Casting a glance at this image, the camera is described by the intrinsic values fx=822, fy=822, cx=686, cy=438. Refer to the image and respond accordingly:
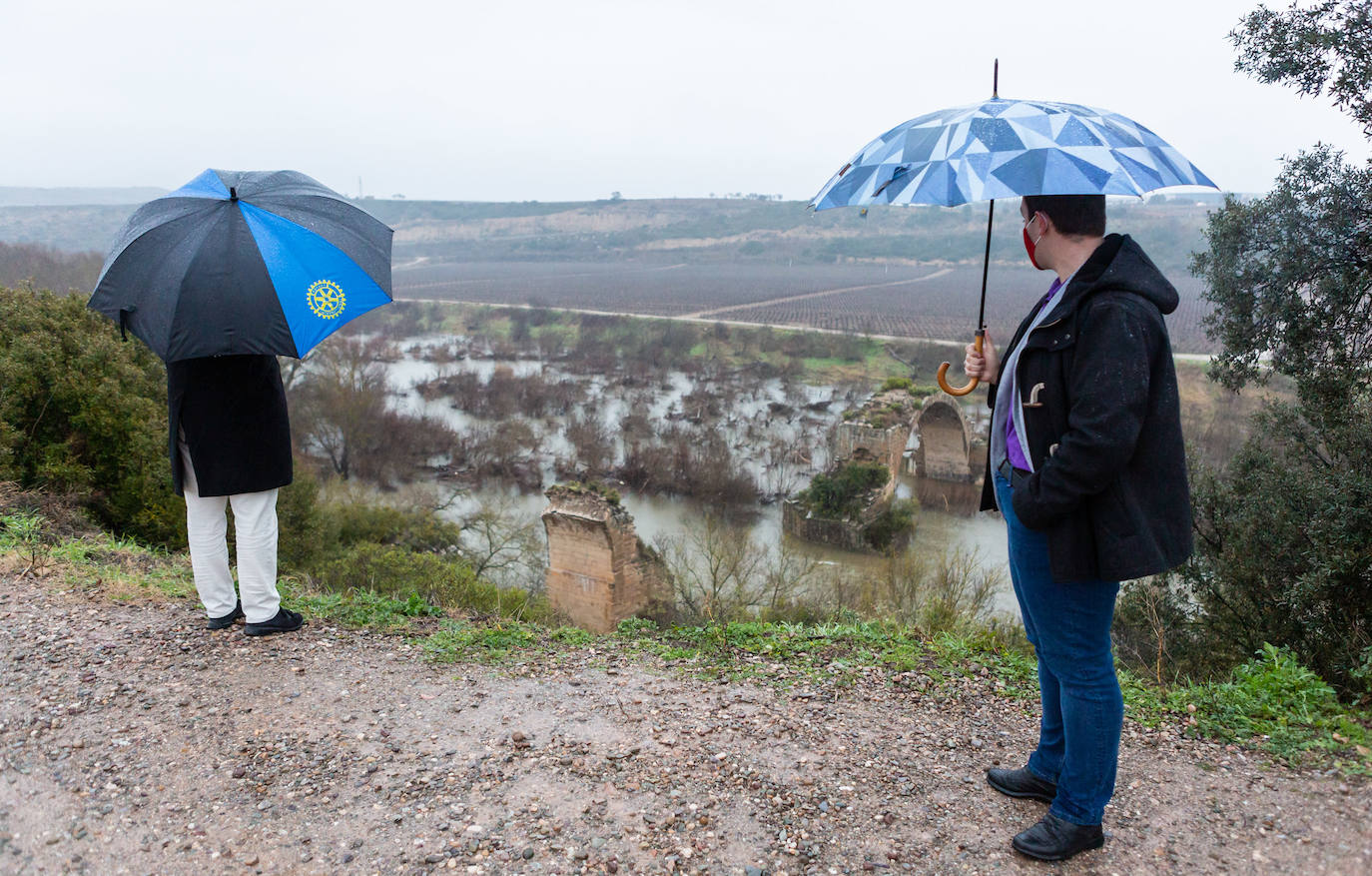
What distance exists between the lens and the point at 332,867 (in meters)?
2.58

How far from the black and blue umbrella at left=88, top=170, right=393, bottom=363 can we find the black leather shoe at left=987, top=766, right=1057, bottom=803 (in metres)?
3.16

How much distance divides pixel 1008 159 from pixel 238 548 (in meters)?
3.77

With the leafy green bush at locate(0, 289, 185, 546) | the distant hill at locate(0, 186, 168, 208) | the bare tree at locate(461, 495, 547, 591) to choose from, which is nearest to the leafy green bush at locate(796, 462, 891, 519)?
the bare tree at locate(461, 495, 547, 591)

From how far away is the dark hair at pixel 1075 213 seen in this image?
2.36 meters

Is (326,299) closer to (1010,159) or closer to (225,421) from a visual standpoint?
(225,421)

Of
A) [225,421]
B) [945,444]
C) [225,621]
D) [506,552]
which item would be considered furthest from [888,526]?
[225,421]

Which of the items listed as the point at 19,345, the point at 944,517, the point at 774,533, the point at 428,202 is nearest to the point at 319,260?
the point at 19,345

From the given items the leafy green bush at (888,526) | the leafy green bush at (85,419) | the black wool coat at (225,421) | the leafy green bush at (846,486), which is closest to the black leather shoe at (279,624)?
the black wool coat at (225,421)

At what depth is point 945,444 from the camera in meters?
30.0

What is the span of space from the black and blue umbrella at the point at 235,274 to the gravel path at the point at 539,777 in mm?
1548

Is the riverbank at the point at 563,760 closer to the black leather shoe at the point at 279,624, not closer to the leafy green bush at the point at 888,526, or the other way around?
the black leather shoe at the point at 279,624

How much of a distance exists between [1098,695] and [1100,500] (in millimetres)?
604

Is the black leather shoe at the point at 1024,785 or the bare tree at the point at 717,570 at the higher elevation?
the black leather shoe at the point at 1024,785

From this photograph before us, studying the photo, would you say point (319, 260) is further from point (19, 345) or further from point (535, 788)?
point (19, 345)
